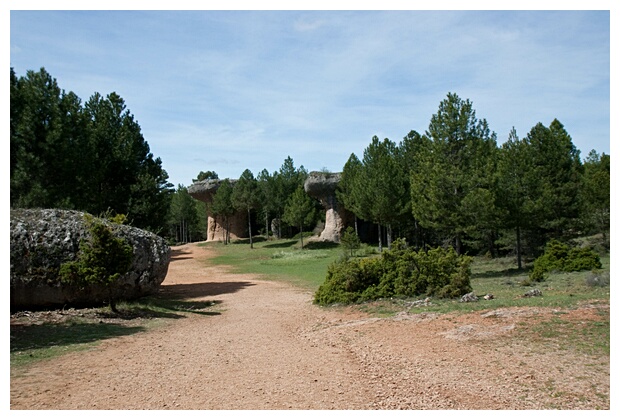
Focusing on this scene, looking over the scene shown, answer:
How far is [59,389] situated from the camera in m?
6.56

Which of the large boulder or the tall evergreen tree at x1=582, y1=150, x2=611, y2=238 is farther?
the tall evergreen tree at x1=582, y1=150, x2=611, y2=238

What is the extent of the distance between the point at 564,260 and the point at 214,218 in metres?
43.1

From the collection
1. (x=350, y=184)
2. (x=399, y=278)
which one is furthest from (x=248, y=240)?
(x=399, y=278)

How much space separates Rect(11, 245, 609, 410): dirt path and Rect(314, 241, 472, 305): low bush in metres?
2.96

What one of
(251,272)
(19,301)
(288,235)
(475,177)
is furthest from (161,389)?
(288,235)

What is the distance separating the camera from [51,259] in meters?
13.8

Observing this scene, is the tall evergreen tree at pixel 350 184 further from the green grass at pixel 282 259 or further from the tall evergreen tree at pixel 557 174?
the tall evergreen tree at pixel 557 174

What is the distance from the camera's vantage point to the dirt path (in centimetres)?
599

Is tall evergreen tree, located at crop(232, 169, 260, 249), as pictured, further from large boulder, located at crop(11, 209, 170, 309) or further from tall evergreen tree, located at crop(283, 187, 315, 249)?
large boulder, located at crop(11, 209, 170, 309)

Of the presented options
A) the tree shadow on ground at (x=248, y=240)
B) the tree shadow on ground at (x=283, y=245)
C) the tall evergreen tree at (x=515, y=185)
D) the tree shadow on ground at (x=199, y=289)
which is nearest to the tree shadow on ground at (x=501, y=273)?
the tall evergreen tree at (x=515, y=185)

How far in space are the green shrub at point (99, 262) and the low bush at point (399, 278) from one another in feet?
19.7

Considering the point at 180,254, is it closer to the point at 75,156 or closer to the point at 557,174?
the point at 75,156

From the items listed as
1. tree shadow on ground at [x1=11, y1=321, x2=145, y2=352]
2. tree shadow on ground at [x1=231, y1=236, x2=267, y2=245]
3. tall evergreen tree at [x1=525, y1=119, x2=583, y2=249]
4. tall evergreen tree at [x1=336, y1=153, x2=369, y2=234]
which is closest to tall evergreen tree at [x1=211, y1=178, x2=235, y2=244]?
tree shadow on ground at [x1=231, y1=236, x2=267, y2=245]

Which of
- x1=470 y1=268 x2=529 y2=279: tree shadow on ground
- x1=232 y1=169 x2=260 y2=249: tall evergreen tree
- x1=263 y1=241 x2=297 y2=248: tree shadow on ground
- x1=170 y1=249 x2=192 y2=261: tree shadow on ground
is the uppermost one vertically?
x1=232 y1=169 x2=260 y2=249: tall evergreen tree
